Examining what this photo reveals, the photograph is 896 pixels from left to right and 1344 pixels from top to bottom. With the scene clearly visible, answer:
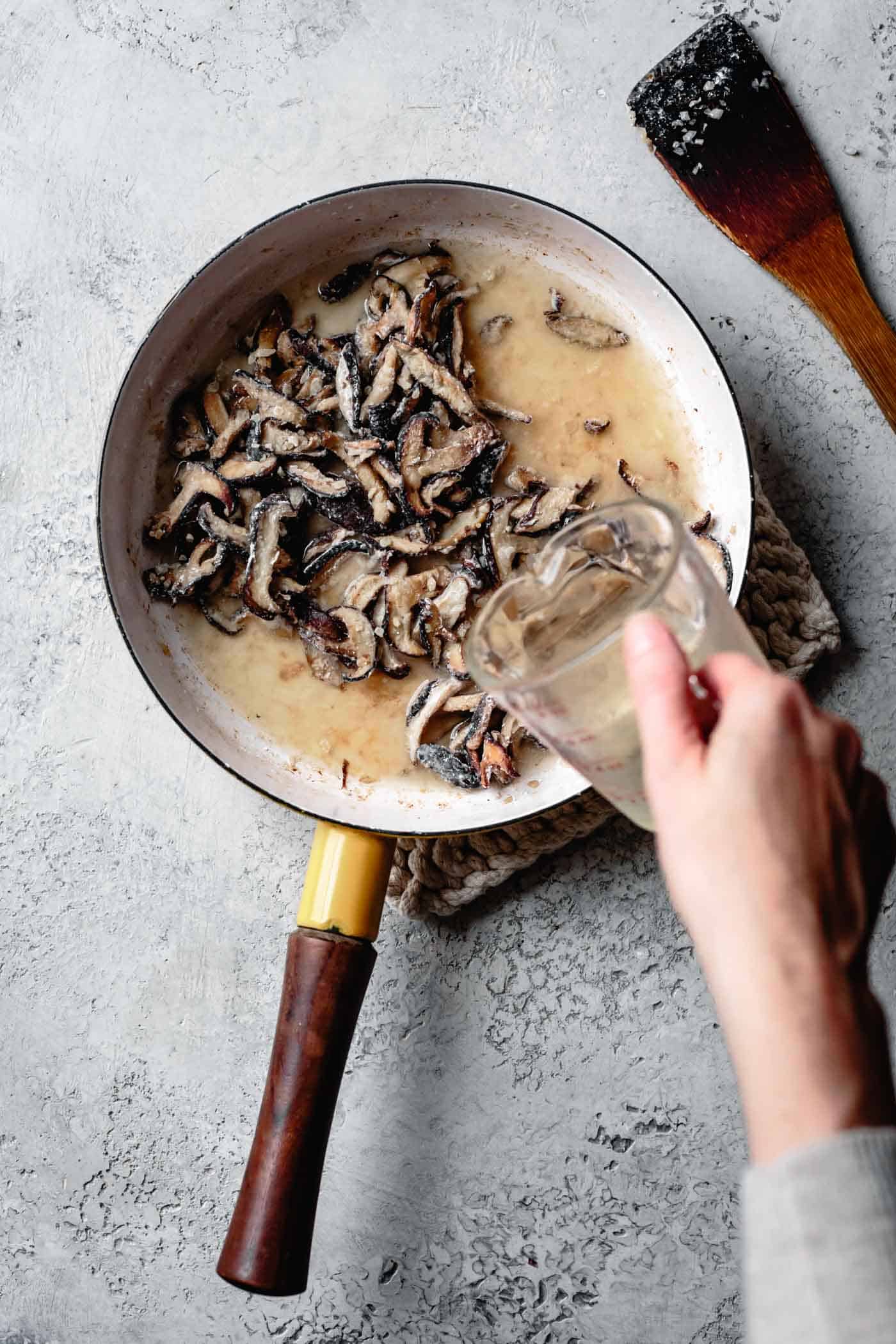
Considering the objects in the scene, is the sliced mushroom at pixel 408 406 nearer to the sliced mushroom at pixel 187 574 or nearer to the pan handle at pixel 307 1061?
the sliced mushroom at pixel 187 574

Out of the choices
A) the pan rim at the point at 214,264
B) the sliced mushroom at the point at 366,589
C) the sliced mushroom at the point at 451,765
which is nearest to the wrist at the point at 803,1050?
the pan rim at the point at 214,264

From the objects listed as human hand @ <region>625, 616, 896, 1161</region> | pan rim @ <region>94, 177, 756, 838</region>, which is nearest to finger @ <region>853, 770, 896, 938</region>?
human hand @ <region>625, 616, 896, 1161</region>

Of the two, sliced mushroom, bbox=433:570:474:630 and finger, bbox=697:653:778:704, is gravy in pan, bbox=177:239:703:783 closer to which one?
sliced mushroom, bbox=433:570:474:630

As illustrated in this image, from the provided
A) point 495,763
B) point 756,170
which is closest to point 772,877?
point 495,763

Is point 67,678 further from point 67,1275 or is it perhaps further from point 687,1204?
point 687,1204

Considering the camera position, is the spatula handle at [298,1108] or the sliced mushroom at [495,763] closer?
the spatula handle at [298,1108]

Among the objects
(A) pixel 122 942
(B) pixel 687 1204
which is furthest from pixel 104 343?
(B) pixel 687 1204
